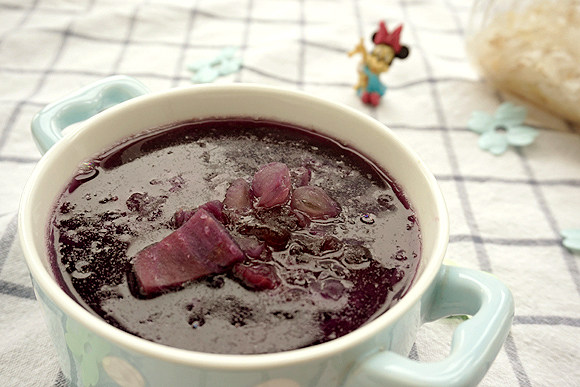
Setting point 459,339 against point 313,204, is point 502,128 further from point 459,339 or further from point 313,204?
point 459,339

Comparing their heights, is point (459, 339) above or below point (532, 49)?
above

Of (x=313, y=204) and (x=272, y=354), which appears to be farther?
(x=313, y=204)

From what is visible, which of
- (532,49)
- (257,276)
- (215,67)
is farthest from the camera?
(215,67)

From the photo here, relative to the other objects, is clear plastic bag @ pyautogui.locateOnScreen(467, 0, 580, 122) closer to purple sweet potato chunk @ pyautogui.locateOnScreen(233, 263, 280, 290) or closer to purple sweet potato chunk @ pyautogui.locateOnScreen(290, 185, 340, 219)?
purple sweet potato chunk @ pyautogui.locateOnScreen(290, 185, 340, 219)

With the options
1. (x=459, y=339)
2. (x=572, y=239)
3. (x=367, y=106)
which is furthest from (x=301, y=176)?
(x=367, y=106)

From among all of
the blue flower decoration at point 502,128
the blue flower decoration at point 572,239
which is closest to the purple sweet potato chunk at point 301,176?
the blue flower decoration at point 572,239

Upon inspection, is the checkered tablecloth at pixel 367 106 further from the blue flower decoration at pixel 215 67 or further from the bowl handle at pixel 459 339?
the bowl handle at pixel 459 339
